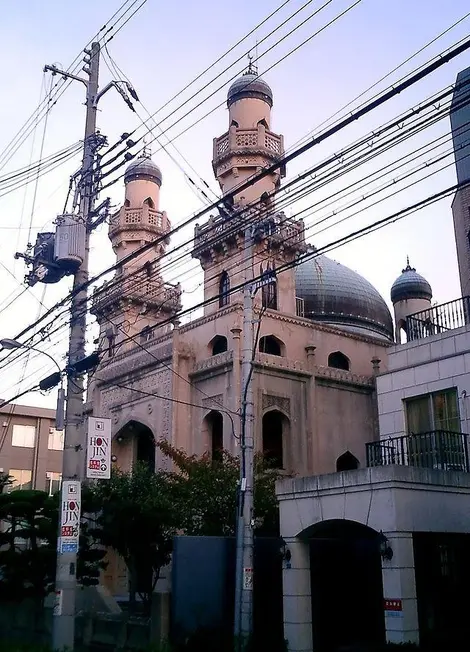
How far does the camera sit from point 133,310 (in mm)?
40938

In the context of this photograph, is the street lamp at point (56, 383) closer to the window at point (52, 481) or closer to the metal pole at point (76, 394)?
the metal pole at point (76, 394)

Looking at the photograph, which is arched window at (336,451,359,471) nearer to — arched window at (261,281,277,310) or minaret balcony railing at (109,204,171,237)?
arched window at (261,281,277,310)

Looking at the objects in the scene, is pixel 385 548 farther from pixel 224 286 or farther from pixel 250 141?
pixel 250 141

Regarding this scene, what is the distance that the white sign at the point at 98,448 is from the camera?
14.9 m

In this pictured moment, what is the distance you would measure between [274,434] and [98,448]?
1601 cm

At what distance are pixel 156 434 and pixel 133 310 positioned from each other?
38.2 feet

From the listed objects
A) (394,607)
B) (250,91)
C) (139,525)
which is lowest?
(394,607)

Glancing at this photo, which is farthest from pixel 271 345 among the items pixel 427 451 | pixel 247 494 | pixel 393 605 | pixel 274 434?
pixel 393 605

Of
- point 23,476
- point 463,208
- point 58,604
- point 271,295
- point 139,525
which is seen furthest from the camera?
point 23,476

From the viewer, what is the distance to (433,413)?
19438mm

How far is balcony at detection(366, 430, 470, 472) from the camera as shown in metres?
17.8

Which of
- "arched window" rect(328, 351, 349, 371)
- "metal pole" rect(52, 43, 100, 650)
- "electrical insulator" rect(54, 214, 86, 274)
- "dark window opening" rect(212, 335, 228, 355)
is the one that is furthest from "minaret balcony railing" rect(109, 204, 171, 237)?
"electrical insulator" rect(54, 214, 86, 274)

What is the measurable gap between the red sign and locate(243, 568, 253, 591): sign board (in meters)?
2.73

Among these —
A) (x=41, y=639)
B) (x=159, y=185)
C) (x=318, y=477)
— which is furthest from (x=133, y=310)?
(x=318, y=477)
